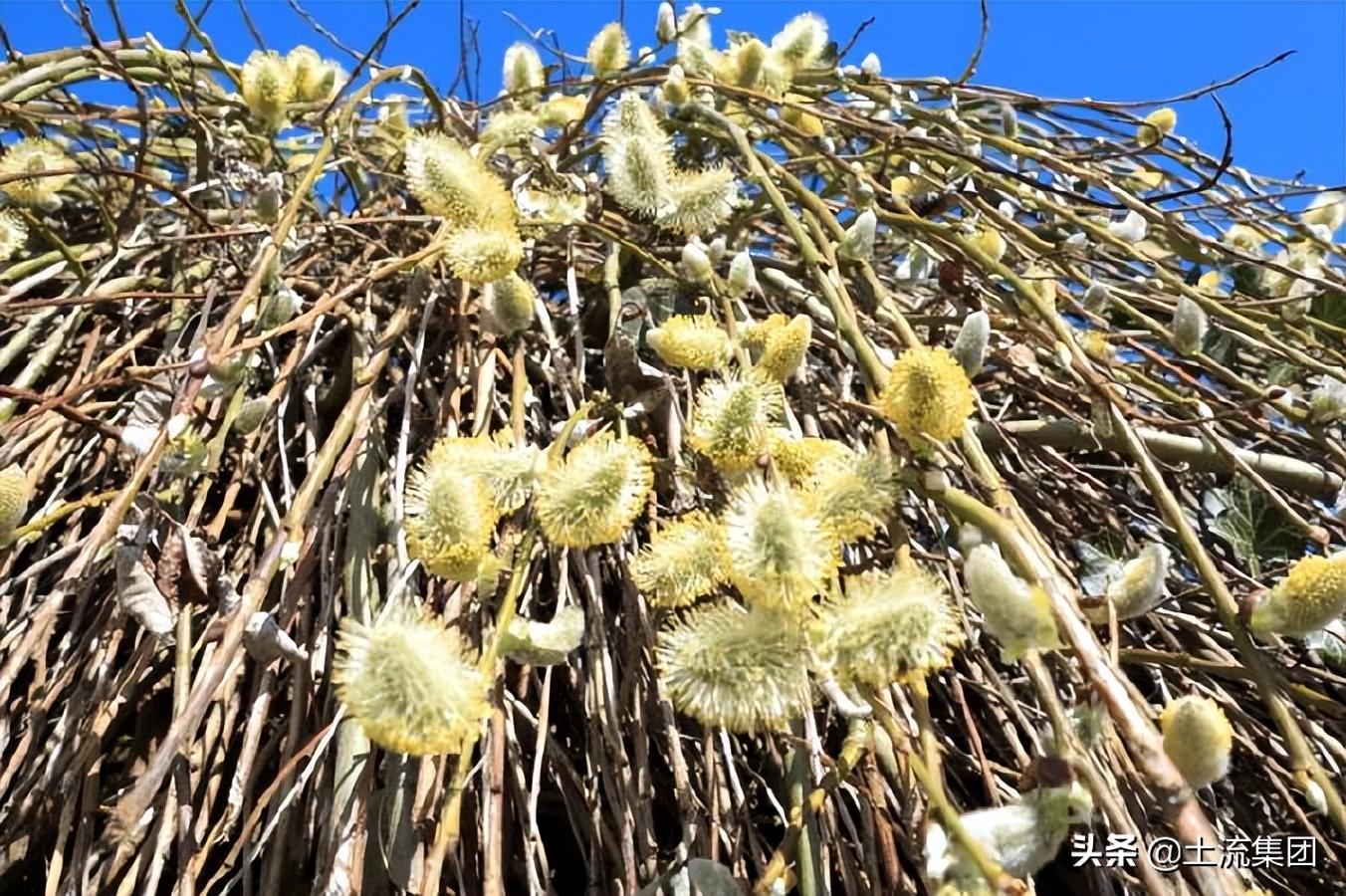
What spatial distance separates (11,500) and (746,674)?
0.41m

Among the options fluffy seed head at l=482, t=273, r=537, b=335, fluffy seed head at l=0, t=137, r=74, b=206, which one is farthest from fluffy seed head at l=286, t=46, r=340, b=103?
fluffy seed head at l=482, t=273, r=537, b=335

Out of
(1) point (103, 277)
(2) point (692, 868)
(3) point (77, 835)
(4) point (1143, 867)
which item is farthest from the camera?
(1) point (103, 277)

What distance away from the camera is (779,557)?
0.46 metres

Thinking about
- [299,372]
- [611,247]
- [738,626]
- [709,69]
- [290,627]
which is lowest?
[738,626]

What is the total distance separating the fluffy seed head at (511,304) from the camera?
756mm

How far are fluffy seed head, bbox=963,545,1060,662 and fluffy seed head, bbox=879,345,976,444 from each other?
0.32 ft

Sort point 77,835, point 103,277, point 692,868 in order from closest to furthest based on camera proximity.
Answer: point 692,868 → point 77,835 → point 103,277

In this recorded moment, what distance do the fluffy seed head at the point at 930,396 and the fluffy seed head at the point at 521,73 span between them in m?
0.84

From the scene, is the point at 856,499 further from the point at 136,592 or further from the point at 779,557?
the point at 136,592

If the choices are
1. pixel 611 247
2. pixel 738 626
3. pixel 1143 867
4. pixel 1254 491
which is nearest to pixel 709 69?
pixel 611 247

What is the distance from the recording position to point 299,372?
0.90m

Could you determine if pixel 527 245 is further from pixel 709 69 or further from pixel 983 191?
pixel 983 191

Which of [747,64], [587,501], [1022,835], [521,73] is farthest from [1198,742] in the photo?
[521,73]

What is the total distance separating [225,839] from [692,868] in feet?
1.07
